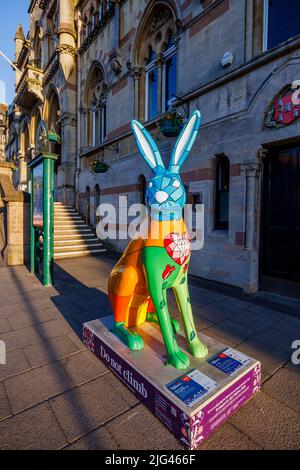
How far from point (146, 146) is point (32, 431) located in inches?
104

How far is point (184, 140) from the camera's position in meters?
2.43

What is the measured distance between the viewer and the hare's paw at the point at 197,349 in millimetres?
2498

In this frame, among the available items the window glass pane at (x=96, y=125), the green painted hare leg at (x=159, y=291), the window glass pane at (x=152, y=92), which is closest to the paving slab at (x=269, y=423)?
the green painted hare leg at (x=159, y=291)

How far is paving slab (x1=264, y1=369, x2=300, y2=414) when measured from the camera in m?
A: 2.29

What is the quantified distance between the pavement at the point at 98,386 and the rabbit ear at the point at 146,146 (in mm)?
2260

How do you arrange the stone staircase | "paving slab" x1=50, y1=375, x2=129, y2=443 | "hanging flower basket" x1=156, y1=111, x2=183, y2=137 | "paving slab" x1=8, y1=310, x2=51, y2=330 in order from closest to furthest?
"paving slab" x1=50, y1=375, x2=129, y2=443
"paving slab" x1=8, y1=310, x2=51, y2=330
"hanging flower basket" x1=156, y1=111, x2=183, y2=137
the stone staircase

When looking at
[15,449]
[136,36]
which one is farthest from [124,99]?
[15,449]

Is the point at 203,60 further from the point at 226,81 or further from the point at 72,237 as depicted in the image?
the point at 72,237

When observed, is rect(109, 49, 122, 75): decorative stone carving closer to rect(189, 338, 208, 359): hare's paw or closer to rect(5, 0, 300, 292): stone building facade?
rect(5, 0, 300, 292): stone building facade

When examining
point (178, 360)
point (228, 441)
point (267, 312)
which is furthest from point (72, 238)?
point (228, 441)

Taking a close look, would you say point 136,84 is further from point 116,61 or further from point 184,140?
point 184,140

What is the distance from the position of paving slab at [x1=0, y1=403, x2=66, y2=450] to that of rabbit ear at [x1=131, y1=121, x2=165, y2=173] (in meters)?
2.39

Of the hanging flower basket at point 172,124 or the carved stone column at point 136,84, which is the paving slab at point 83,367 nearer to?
the hanging flower basket at point 172,124

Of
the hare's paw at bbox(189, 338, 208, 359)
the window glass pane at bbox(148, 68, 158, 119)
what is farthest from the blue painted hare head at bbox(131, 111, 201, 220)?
the window glass pane at bbox(148, 68, 158, 119)
